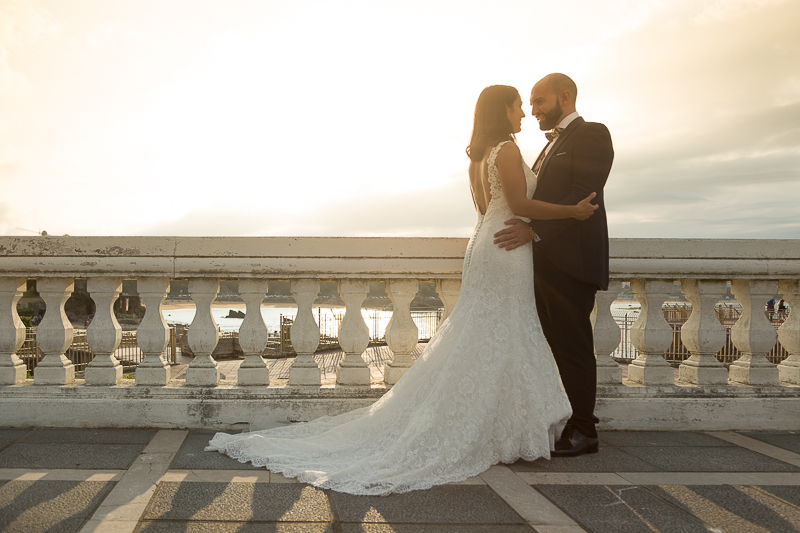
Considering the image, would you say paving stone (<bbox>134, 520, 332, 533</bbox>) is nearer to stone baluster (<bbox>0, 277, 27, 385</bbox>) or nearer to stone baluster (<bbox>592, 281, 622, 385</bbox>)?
stone baluster (<bbox>0, 277, 27, 385</bbox>)

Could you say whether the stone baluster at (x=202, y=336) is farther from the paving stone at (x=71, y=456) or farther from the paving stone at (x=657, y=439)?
the paving stone at (x=657, y=439)

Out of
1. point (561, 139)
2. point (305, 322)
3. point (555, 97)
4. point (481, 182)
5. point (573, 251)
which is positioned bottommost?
point (305, 322)

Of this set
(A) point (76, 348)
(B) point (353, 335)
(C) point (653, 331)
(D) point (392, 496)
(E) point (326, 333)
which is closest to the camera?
(D) point (392, 496)

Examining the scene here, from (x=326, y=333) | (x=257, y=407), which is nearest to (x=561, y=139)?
(x=257, y=407)

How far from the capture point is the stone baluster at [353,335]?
3650 millimetres

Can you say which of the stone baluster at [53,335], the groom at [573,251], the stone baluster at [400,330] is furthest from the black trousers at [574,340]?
the stone baluster at [53,335]

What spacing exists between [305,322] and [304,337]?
11cm

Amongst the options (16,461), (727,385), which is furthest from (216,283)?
(727,385)

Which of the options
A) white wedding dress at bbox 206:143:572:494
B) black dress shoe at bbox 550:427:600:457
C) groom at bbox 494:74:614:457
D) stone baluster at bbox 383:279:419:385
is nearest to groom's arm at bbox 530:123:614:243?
groom at bbox 494:74:614:457

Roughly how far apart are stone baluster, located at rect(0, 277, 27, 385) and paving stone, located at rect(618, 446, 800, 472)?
13.6 ft

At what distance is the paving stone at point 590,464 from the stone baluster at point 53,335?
3.14 meters

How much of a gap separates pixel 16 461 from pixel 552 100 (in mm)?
3728

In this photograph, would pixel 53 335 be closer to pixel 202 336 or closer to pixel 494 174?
pixel 202 336

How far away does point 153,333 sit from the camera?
3.60 metres
